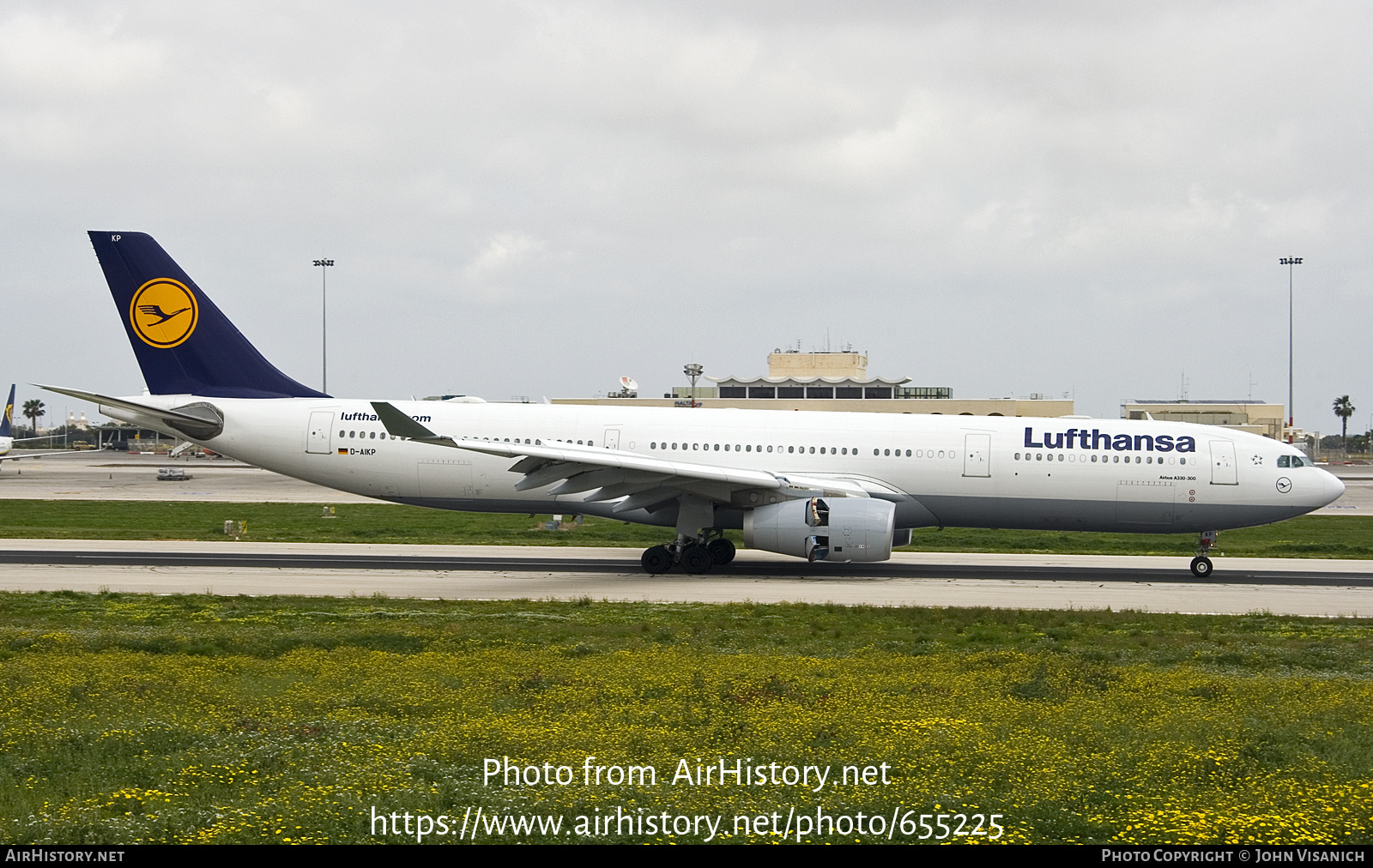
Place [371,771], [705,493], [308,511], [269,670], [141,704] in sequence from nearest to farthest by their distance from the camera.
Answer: [371,771] < [141,704] < [269,670] < [705,493] < [308,511]

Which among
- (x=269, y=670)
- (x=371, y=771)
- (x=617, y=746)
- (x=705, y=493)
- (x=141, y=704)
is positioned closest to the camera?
(x=371, y=771)

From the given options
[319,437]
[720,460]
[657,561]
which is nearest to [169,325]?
[319,437]

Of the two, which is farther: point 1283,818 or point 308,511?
point 308,511

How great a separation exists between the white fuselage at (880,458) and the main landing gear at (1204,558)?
0.34 m

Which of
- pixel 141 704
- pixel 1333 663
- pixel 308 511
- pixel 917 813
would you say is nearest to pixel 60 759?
pixel 141 704

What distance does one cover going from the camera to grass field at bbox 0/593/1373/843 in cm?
771

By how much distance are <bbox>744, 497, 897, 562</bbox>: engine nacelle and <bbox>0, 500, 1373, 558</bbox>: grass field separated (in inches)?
294

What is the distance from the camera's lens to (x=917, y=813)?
7.82 meters

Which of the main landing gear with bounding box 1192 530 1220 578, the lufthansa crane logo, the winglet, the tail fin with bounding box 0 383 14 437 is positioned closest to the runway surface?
the main landing gear with bounding box 1192 530 1220 578

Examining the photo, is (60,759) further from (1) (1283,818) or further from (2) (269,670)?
(1) (1283,818)

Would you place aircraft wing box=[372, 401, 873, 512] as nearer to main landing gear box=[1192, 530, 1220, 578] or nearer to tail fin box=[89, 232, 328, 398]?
tail fin box=[89, 232, 328, 398]

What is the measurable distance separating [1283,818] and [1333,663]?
8.09 metres

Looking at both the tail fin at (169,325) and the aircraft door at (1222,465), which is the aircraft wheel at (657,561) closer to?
the tail fin at (169,325)

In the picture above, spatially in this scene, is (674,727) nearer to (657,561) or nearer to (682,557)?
(657,561)
